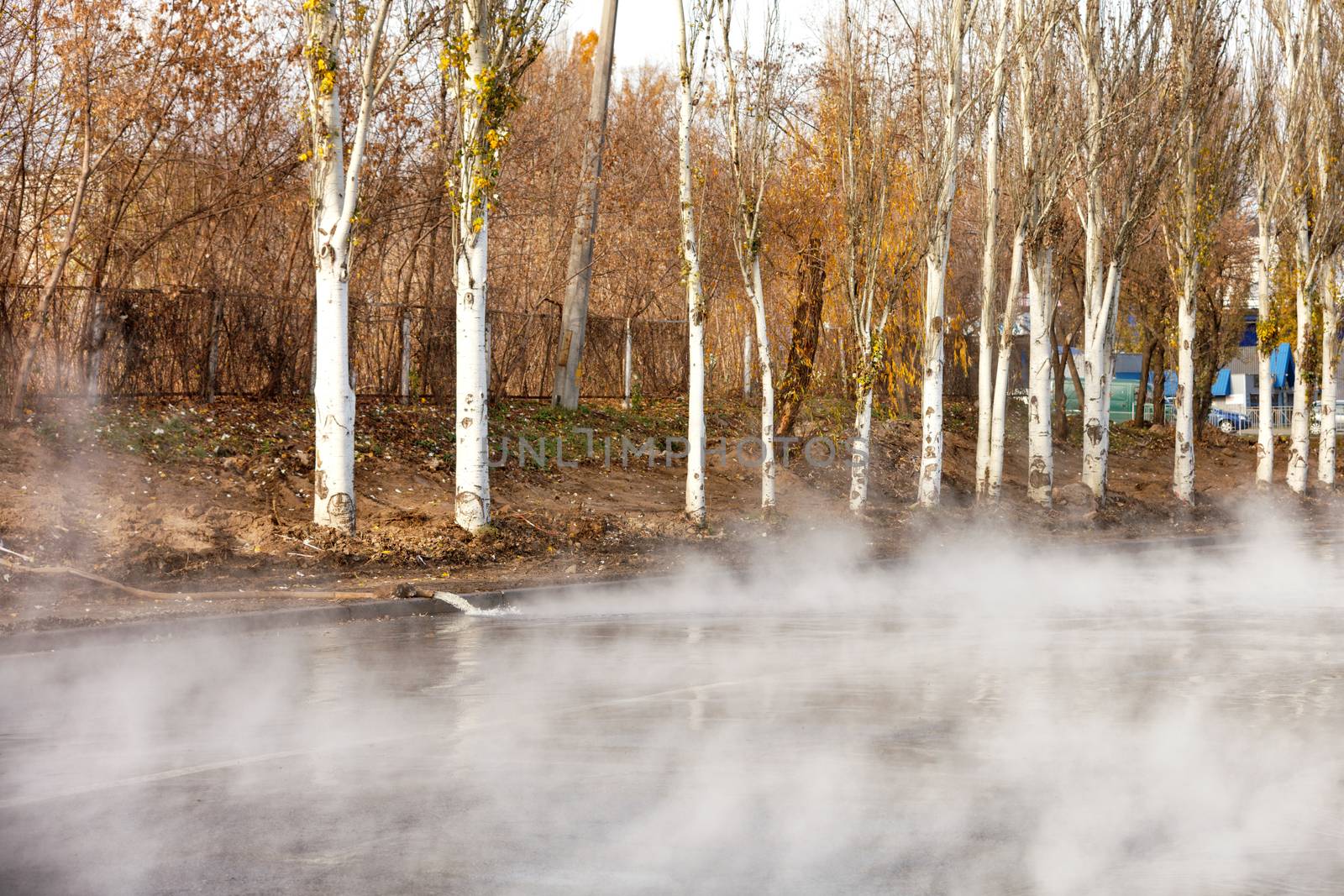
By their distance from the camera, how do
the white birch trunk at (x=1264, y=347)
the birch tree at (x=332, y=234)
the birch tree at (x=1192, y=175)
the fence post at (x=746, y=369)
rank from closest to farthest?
the birch tree at (x=332, y=234)
the birch tree at (x=1192, y=175)
the white birch trunk at (x=1264, y=347)
the fence post at (x=746, y=369)

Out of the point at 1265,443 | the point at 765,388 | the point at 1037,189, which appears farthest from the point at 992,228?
the point at 1265,443

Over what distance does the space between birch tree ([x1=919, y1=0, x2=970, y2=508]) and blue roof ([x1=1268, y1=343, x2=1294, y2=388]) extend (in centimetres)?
4235

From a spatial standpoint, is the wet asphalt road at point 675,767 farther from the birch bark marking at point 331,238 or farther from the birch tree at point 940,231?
the birch tree at point 940,231

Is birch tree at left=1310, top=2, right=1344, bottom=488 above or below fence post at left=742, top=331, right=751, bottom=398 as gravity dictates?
above

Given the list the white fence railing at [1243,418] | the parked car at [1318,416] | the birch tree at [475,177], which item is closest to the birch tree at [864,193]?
the birch tree at [475,177]

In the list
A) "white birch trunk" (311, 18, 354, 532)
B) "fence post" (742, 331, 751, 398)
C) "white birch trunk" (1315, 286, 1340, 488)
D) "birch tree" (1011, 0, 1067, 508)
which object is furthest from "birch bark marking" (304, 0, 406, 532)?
"white birch trunk" (1315, 286, 1340, 488)

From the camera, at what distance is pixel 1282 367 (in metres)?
66.8

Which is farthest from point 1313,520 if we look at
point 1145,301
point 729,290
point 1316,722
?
point 1316,722

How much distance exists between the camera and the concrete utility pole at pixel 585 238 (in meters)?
25.0

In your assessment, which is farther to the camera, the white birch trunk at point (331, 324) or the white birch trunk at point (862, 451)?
the white birch trunk at point (862, 451)

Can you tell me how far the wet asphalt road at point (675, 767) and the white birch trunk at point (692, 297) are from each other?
8111mm

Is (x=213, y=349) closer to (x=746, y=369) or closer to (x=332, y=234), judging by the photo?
(x=332, y=234)

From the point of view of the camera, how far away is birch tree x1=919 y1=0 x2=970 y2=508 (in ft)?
74.3

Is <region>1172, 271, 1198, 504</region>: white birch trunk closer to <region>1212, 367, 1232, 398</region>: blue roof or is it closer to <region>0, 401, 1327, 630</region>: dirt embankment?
<region>0, 401, 1327, 630</region>: dirt embankment
